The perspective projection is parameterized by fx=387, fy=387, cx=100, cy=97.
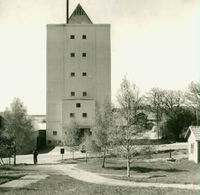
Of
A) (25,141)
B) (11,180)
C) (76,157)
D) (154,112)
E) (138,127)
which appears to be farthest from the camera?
(154,112)

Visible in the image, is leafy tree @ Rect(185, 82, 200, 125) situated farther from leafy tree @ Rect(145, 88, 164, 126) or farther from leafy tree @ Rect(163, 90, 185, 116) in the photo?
leafy tree @ Rect(145, 88, 164, 126)

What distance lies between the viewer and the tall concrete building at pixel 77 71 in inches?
2203

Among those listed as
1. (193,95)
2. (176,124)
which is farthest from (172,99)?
(176,124)

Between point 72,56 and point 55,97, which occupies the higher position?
point 72,56

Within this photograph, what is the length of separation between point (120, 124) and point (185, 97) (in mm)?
37373

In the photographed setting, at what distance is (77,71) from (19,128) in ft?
69.9

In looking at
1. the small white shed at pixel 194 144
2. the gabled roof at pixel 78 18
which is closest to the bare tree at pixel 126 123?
the small white shed at pixel 194 144

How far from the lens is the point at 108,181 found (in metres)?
21.9

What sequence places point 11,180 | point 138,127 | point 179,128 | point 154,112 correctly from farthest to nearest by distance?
point 154,112
point 179,128
point 138,127
point 11,180

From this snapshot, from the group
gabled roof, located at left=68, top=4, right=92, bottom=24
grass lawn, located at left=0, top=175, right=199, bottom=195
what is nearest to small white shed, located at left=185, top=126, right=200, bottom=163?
grass lawn, located at left=0, top=175, right=199, bottom=195

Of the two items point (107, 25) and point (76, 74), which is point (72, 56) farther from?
point (107, 25)

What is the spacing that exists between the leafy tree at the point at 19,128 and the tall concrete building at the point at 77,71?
1706 centimetres

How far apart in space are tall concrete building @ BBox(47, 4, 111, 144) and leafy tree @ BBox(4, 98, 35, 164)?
17.1 m

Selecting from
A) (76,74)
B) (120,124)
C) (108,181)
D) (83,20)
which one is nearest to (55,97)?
(76,74)
